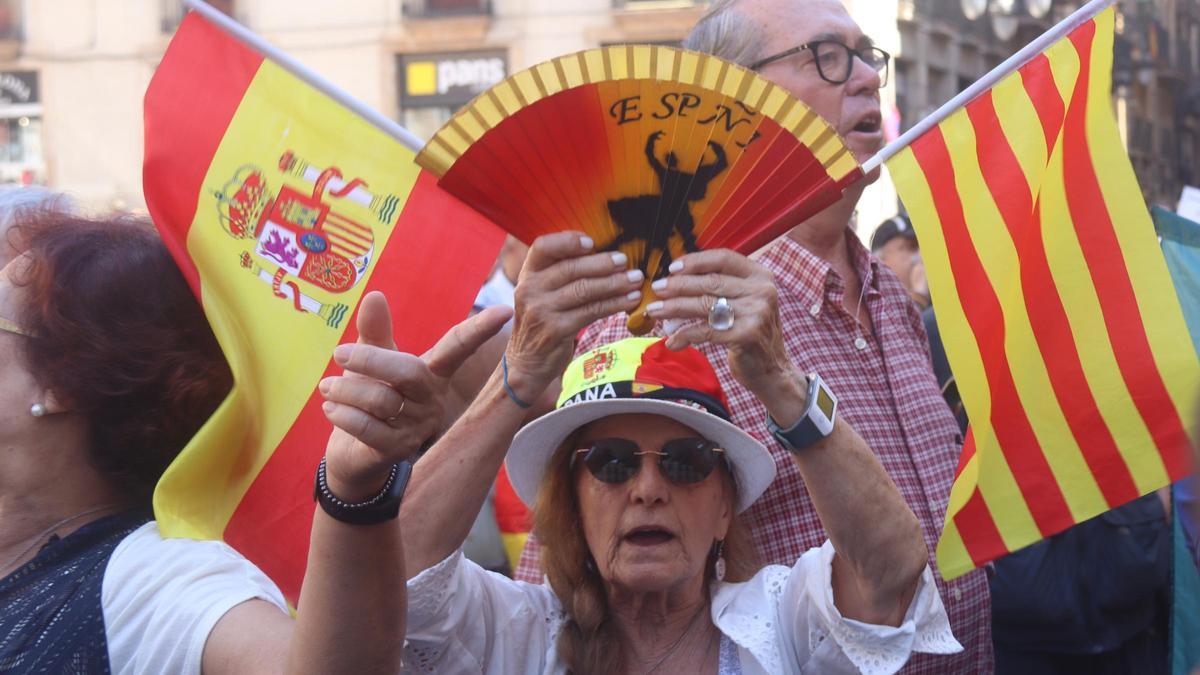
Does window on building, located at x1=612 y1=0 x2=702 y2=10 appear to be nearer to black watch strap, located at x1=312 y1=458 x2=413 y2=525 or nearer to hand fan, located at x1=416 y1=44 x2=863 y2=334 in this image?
hand fan, located at x1=416 y1=44 x2=863 y2=334

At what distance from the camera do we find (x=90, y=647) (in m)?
2.21

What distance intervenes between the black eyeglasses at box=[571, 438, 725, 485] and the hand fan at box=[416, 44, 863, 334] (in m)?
0.49

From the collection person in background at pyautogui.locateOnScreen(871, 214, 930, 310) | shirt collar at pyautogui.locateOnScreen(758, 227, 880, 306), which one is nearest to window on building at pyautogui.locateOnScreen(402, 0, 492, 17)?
person in background at pyautogui.locateOnScreen(871, 214, 930, 310)

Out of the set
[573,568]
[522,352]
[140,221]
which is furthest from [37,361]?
[573,568]

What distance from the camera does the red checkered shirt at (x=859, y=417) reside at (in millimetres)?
2934

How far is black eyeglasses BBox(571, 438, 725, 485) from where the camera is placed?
275cm

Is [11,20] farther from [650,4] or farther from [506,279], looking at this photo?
[506,279]

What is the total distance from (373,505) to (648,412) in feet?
2.92

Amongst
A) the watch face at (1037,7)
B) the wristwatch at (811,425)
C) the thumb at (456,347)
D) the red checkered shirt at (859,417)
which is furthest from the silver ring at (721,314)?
the watch face at (1037,7)

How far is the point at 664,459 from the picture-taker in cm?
275

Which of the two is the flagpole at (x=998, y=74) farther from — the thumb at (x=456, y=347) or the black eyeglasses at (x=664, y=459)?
the thumb at (x=456, y=347)

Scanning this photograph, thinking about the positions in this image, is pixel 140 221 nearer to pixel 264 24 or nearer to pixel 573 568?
pixel 573 568

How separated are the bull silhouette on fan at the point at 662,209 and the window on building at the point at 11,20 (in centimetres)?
2215

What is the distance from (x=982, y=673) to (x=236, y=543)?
1.48m
